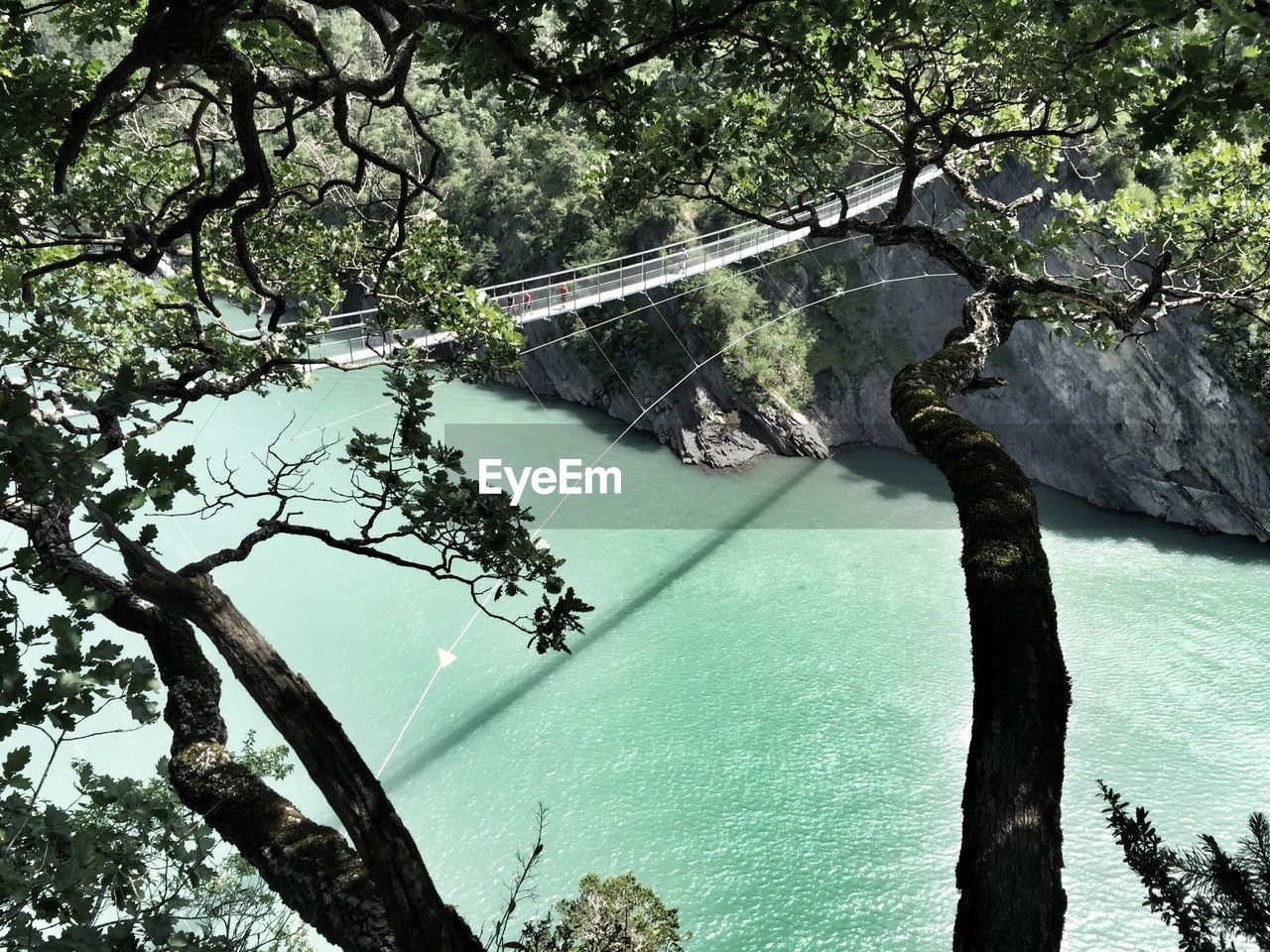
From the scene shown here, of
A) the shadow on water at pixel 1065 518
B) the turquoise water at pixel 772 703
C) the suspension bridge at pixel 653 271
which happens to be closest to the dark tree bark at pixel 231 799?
the turquoise water at pixel 772 703

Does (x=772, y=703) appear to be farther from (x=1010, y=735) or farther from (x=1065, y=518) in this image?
(x=1010, y=735)

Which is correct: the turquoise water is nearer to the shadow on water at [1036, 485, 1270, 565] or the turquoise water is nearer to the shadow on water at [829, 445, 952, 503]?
the shadow on water at [1036, 485, 1270, 565]

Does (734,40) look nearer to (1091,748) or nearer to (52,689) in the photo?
(52,689)

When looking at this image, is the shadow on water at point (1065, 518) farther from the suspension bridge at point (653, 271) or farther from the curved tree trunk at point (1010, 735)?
the curved tree trunk at point (1010, 735)

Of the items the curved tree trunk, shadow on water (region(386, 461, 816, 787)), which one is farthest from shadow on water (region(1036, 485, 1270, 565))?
the curved tree trunk

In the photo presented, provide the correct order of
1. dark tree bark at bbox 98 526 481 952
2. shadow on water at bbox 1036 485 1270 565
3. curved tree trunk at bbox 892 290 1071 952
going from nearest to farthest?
curved tree trunk at bbox 892 290 1071 952, dark tree bark at bbox 98 526 481 952, shadow on water at bbox 1036 485 1270 565
